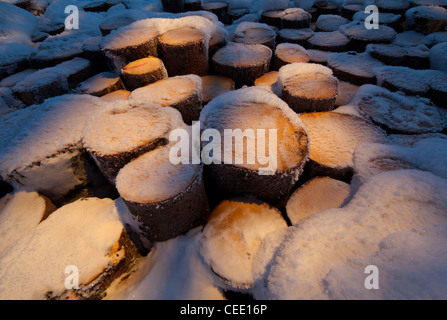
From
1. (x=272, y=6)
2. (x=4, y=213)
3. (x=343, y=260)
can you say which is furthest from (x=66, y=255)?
(x=272, y=6)

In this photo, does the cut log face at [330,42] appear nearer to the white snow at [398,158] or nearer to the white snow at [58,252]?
the white snow at [398,158]

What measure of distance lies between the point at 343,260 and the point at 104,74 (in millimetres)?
2921

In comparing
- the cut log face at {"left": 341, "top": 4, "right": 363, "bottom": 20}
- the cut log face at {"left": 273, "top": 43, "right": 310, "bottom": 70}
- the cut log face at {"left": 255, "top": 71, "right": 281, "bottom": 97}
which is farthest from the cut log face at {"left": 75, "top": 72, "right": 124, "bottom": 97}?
the cut log face at {"left": 341, "top": 4, "right": 363, "bottom": 20}

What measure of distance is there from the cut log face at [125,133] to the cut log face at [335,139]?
107 cm

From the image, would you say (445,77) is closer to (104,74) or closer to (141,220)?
(141,220)

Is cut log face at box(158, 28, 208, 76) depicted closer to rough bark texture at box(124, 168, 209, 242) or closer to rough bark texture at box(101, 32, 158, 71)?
rough bark texture at box(101, 32, 158, 71)

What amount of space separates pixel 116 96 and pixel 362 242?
2.44 meters

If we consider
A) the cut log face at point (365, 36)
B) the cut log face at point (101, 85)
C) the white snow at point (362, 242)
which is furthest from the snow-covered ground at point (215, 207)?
the cut log face at point (365, 36)

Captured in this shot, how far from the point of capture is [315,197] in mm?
1548

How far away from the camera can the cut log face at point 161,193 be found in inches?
47.3

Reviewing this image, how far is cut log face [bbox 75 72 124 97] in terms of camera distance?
231cm

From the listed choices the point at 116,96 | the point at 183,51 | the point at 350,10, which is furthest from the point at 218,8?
the point at 116,96

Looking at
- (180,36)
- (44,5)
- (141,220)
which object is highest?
(44,5)

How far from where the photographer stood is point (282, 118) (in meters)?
1.55
